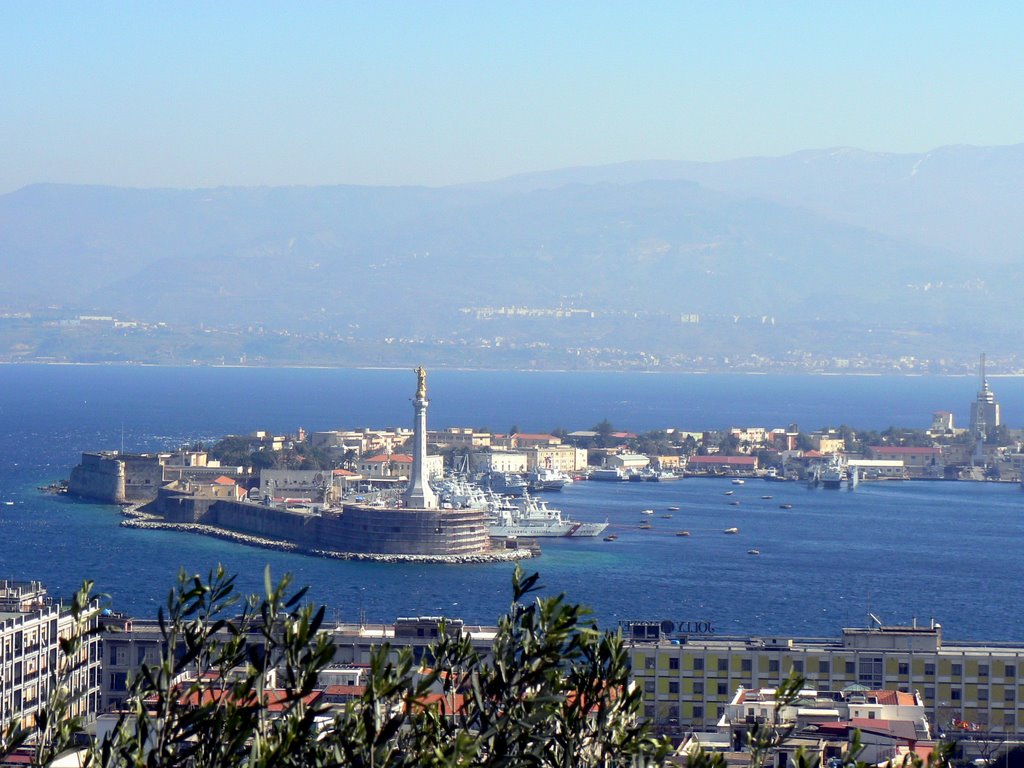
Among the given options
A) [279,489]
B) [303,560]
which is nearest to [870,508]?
[279,489]

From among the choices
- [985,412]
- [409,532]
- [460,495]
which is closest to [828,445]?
[985,412]

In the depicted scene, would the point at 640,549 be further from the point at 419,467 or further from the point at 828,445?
the point at 828,445

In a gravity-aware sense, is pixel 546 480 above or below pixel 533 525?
above

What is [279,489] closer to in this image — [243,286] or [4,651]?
[4,651]

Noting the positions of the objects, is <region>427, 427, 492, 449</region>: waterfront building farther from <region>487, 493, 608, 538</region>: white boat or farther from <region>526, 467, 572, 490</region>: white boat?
<region>487, 493, 608, 538</region>: white boat

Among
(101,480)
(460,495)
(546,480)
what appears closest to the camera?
(460,495)

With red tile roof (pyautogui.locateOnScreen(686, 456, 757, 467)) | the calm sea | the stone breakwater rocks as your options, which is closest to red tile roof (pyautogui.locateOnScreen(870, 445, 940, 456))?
the calm sea

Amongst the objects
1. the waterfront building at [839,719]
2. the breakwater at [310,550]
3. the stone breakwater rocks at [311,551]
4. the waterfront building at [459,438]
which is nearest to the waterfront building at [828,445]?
the waterfront building at [459,438]
